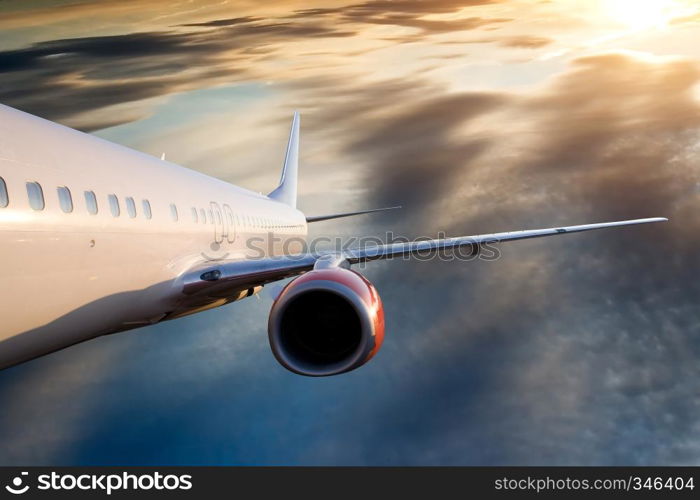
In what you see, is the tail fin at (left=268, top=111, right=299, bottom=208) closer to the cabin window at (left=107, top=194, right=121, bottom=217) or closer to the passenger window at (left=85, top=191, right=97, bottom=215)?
the cabin window at (left=107, top=194, right=121, bottom=217)

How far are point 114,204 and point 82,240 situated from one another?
4.43 feet

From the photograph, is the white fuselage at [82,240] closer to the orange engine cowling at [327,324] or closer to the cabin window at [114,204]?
the cabin window at [114,204]

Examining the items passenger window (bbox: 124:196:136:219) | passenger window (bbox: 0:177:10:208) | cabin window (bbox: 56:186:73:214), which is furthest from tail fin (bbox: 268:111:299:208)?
passenger window (bbox: 0:177:10:208)

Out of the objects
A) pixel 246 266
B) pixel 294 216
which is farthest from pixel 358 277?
pixel 294 216

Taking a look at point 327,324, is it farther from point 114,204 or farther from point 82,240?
point 82,240

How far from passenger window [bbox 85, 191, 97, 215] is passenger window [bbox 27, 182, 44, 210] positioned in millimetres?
1150

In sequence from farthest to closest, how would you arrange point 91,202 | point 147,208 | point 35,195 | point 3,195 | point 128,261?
point 147,208 < point 128,261 < point 91,202 < point 35,195 < point 3,195

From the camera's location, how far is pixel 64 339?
10.4m

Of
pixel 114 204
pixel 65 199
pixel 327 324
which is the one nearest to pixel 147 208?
pixel 114 204

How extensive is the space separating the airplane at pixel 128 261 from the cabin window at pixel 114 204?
0.02 meters

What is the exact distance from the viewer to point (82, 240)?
9914 millimetres

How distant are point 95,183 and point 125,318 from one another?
2572mm

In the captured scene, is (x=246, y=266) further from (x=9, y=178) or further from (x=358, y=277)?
(x=9, y=178)

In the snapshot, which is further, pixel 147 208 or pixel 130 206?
pixel 147 208
